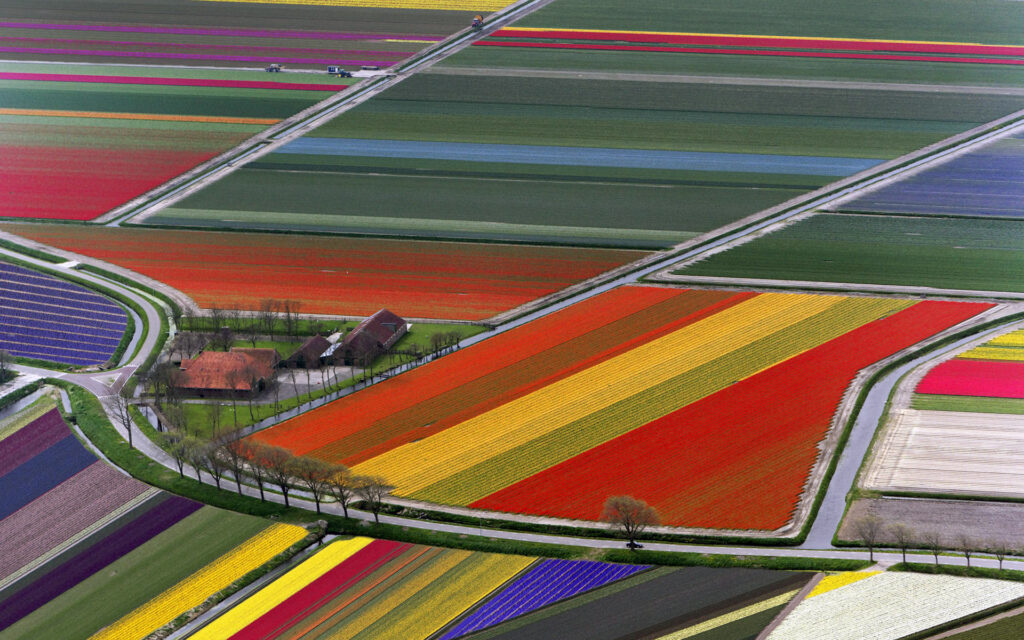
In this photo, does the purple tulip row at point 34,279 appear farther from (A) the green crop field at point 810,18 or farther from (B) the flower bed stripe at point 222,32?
(A) the green crop field at point 810,18

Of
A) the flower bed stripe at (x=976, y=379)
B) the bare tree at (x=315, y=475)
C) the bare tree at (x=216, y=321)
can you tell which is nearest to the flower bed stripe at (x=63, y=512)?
the bare tree at (x=315, y=475)

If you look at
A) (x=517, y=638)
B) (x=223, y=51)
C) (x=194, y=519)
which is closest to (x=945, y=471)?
(x=517, y=638)

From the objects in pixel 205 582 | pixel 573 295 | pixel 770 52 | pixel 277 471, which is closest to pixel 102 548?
pixel 205 582

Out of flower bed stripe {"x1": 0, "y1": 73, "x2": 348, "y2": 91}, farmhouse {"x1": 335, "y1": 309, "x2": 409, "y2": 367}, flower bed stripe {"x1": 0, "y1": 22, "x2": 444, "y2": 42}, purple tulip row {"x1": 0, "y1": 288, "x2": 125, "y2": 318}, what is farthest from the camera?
flower bed stripe {"x1": 0, "y1": 22, "x2": 444, "y2": 42}

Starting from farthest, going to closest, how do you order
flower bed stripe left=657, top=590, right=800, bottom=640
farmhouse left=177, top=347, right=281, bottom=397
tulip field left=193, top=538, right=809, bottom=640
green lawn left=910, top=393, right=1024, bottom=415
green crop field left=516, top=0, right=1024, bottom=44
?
green crop field left=516, top=0, right=1024, bottom=44 → farmhouse left=177, top=347, right=281, bottom=397 → green lawn left=910, top=393, right=1024, bottom=415 → tulip field left=193, top=538, right=809, bottom=640 → flower bed stripe left=657, top=590, right=800, bottom=640

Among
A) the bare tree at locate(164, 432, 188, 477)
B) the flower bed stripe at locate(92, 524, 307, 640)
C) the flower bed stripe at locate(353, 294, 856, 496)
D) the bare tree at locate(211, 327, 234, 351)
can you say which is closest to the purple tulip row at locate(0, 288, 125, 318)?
the bare tree at locate(211, 327, 234, 351)

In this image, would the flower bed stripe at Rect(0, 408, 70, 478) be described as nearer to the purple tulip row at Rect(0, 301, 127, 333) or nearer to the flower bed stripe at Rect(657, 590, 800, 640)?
the purple tulip row at Rect(0, 301, 127, 333)
